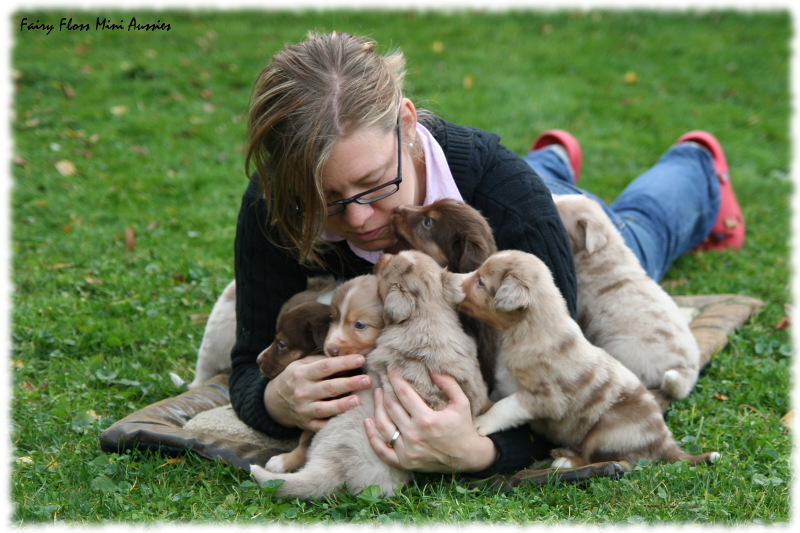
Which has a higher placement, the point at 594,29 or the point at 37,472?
the point at 594,29

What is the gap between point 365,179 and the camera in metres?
3.66

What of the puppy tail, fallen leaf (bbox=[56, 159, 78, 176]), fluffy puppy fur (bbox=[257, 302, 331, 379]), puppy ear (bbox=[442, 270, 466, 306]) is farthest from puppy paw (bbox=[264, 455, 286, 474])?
fallen leaf (bbox=[56, 159, 78, 176])


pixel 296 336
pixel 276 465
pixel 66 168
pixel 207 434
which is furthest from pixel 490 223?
pixel 66 168

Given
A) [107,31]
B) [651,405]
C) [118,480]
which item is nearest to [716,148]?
[651,405]

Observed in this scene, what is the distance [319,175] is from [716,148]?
4.68m

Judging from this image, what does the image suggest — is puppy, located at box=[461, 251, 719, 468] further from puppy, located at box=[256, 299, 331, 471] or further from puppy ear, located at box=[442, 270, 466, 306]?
puppy, located at box=[256, 299, 331, 471]

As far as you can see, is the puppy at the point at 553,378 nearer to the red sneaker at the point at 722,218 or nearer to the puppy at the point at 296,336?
the puppy at the point at 296,336

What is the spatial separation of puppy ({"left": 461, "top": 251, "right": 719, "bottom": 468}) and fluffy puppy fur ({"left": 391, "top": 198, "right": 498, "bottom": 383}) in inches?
4.9

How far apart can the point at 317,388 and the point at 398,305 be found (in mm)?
541

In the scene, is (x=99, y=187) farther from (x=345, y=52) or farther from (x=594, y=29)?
(x=594, y=29)

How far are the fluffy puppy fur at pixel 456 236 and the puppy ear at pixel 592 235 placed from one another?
3.66 ft

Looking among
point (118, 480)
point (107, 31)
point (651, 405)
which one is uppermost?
point (107, 31)

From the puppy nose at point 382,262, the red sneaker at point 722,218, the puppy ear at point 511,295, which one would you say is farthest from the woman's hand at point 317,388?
the red sneaker at point 722,218

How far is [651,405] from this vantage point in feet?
12.4
